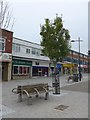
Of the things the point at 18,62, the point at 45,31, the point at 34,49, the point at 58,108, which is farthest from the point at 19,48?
the point at 58,108

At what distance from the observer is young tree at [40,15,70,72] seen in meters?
13.6

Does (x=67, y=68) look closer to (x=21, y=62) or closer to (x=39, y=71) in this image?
(x=39, y=71)

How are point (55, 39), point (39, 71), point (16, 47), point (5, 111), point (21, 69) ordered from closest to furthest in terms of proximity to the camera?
point (5, 111) → point (55, 39) → point (16, 47) → point (21, 69) → point (39, 71)

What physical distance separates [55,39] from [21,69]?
830 inches

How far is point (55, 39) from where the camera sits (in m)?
13.7

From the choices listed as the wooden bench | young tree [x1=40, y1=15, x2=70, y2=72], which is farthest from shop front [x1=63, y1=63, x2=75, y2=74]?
the wooden bench

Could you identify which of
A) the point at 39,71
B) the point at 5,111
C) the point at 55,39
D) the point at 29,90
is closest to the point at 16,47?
the point at 39,71

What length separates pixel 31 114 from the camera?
24.5 feet

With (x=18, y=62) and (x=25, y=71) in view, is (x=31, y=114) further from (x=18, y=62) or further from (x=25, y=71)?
(x=25, y=71)

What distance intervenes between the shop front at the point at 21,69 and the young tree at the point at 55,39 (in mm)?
18206

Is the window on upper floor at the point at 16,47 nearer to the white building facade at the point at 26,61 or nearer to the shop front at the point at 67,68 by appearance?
the white building facade at the point at 26,61

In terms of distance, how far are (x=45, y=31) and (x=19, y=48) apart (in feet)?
68.7

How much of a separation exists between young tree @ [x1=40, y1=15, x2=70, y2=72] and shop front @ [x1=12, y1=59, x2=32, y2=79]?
59.7ft

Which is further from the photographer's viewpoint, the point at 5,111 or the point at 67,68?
the point at 67,68
